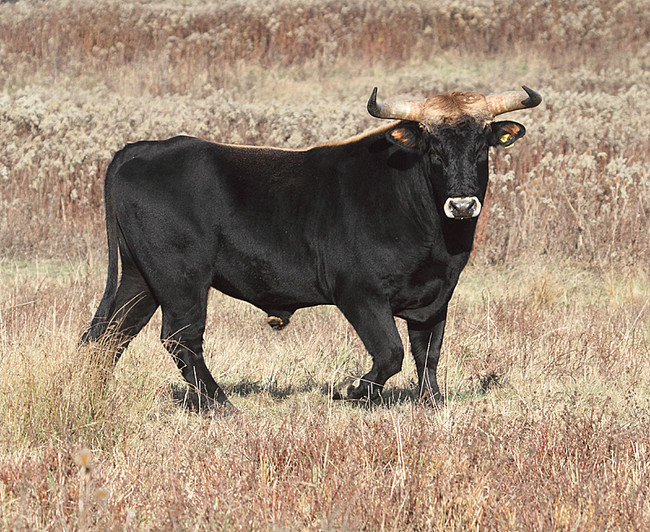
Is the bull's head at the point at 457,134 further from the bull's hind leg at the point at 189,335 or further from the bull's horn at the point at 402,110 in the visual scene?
the bull's hind leg at the point at 189,335

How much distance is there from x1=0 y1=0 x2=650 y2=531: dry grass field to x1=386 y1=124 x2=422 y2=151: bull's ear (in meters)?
1.68

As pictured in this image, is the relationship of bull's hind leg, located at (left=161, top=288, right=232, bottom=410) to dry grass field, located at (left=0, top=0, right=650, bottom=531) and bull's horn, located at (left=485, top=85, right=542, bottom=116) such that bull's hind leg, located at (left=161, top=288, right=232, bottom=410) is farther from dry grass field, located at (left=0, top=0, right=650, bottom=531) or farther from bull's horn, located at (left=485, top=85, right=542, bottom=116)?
bull's horn, located at (left=485, top=85, right=542, bottom=116)


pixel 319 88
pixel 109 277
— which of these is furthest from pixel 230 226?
pixel 319 88

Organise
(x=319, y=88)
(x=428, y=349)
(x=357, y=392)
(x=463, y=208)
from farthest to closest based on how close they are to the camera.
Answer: (x=319, y=88), (x=428, y=349), (x=357, y=392), (x=463, y=208)

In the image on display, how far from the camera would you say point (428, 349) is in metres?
6.25

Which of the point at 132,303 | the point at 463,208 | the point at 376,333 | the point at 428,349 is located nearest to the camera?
the point at 463,208

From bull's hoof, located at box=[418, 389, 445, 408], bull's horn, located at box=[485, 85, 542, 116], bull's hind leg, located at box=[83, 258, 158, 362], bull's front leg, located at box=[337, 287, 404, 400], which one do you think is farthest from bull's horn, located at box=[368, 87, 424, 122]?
bull's hind leg, located at box=[83, 258, 158, 362]

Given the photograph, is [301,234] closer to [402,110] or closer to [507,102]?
[402,110]

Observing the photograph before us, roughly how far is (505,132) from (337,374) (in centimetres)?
225

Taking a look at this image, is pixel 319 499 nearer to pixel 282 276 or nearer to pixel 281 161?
pixel 282 276

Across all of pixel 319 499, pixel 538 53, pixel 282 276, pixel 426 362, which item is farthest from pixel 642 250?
pixel 538 53

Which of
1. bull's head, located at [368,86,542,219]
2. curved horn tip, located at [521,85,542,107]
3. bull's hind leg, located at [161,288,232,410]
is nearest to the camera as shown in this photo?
bull's head, located at [368,86,542,219]

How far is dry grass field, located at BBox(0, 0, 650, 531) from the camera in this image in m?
3.79

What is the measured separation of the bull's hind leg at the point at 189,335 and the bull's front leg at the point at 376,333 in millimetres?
994
